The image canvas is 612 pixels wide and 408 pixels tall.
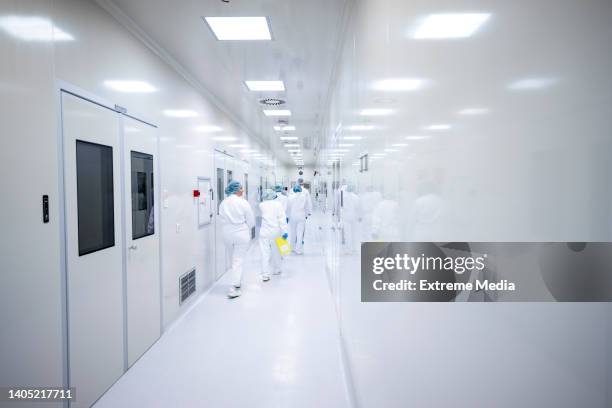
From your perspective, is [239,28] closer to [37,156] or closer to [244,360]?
[37,156]

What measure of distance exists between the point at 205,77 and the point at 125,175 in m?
2.62

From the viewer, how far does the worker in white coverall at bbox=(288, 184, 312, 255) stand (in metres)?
8.80

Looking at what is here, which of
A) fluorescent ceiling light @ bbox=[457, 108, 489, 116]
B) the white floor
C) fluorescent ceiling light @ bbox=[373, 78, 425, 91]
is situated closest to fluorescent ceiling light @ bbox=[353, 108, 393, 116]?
fluorescent ceiling light @ bbox=[373, 78, 425, 91]

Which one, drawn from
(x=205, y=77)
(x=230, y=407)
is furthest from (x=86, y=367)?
(x=205, y=77)

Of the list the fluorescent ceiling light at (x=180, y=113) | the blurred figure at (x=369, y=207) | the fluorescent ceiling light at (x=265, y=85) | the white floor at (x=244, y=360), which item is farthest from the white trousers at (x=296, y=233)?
the blurred figure at (x=369, y=207)

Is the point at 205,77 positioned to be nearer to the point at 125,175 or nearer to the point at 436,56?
the point at 125,175

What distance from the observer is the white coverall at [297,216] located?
8.81 m

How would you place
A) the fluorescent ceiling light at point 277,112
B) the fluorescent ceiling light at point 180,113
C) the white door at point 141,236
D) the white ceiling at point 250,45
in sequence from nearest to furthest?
the white ceiling at point 250,45, the white door at point 141,236, the fluorescent ceiling light at point 180,113, the fluorescent ceiling light at point 277,112

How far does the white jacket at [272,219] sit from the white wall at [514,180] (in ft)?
17.2

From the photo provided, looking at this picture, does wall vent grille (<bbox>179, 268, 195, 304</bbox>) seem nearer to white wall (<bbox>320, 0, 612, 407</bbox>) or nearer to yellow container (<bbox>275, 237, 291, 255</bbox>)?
yellow container (<bbox>275, 237, 291, 255</bbox>)

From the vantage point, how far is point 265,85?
5750 mm

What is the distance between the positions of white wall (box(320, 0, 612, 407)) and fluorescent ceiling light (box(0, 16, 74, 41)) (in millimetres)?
2244

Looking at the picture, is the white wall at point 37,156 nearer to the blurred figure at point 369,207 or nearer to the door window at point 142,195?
the door window at point 142,195

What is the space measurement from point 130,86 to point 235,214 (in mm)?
2701
